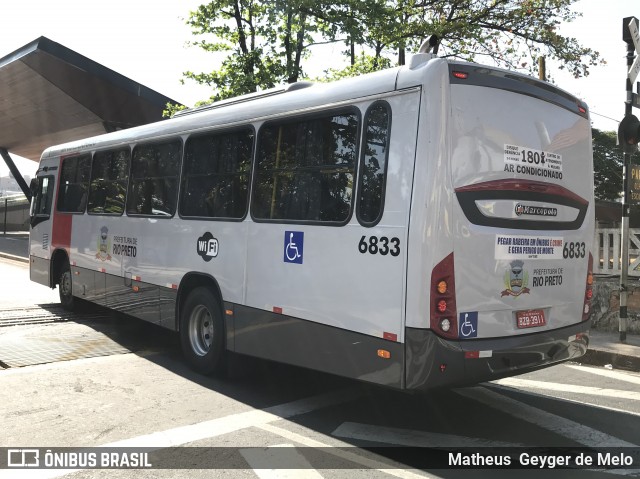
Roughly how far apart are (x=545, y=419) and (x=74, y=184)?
844cm

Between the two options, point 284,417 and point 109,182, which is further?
point 109,182

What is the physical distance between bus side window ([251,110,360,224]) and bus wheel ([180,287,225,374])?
1.31 metres

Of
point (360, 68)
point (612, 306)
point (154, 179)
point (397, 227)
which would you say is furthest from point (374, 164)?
point (360, 68)

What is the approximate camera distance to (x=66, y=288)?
35.4 ft

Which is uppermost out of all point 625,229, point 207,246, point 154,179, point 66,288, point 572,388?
point 154,179

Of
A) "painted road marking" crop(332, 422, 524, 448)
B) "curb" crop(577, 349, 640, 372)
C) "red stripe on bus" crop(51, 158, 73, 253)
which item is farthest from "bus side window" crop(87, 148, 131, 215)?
"curb" crop(577, 349, 640, 372)

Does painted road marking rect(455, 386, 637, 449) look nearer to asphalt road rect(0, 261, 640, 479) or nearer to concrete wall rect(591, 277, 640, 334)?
asphalt road rect(0, 261, 640, 479)

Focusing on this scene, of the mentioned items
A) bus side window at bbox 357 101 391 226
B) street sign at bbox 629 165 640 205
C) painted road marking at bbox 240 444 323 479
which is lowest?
painted road marking at bbox 240 444 323 479

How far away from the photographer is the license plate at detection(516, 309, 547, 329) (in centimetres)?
490

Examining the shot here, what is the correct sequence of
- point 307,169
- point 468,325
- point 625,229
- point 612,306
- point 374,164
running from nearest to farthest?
point 468,325, point 374,164, point 307,169, point 625,229, point 612,306

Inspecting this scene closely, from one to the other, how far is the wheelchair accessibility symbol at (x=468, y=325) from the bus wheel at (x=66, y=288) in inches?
318

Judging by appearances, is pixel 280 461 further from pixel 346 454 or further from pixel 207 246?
pixel 207 246

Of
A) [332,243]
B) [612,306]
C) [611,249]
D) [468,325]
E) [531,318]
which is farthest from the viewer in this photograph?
[611,249]

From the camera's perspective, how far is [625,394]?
6293 mm
